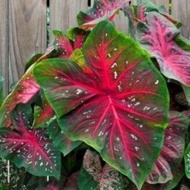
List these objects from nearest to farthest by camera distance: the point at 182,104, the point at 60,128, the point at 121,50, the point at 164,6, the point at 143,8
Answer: the point at 121,50
the point at 60,128
the point at 182,104
the point at 143,8
the point at 164,6

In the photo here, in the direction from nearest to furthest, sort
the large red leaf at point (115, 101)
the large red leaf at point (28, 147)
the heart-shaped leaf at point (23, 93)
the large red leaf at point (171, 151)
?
the large red leaf at point (115, 101) < the large red leaf at point (171, 151) < the large red leaf at point (28, 147) < the heart-shaped leaf at point (23, 93)

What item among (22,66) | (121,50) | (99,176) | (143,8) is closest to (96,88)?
(121,50)

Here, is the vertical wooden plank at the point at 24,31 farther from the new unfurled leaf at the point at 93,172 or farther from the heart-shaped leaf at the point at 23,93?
the new unfurled leaf at the point at 93,172

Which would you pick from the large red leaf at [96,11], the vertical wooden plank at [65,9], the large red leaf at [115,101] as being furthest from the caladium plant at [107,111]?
the vertical wooden plank at [65,9]

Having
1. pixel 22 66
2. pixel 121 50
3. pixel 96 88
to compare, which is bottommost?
pixel 22 66

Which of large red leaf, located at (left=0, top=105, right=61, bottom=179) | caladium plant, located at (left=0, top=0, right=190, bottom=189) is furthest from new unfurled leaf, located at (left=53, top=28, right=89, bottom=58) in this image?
large red leaf, located at (left=0, top=105, right=61, bottom=179)

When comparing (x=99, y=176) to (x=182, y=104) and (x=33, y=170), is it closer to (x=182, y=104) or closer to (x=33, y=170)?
(x=33, y=170)

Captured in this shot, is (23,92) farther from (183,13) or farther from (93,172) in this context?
(183,13)

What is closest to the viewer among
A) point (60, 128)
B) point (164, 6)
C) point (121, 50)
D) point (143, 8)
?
point (121, 50)
